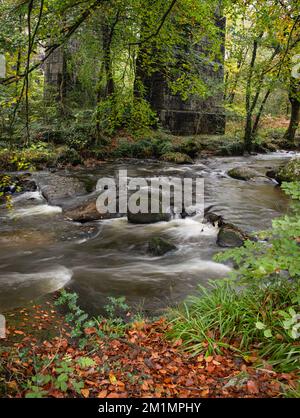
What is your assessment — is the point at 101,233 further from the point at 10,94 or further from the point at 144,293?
the point at 10,94

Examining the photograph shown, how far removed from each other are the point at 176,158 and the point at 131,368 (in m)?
12.8

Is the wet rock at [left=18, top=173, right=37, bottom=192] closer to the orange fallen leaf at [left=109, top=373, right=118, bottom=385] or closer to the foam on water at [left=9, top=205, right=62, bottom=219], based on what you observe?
the foam on water at [left=9, top=205, right=62, bottom=219]

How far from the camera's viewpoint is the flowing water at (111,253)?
4.97m

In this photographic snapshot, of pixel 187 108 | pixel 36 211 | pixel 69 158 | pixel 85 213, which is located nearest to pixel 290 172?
pixel 85 213

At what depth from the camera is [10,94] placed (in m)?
3.85

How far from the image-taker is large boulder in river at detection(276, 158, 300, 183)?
1070 centimetres

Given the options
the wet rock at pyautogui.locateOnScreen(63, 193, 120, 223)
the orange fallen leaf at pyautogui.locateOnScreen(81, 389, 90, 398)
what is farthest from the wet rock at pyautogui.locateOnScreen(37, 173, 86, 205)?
the orange fallen leaf at pyautogui.locateOnScreen(81, 389, 90, 398)

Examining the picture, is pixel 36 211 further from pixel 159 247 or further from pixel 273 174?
pixel 273 174

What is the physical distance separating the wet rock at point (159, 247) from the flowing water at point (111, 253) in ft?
0.39

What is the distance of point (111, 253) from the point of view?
21.7 feet

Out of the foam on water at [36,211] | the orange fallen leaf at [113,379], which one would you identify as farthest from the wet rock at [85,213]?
the orange fallen leaf at [113,379]

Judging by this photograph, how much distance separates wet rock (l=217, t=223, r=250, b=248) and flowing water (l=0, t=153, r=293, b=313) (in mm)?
180
